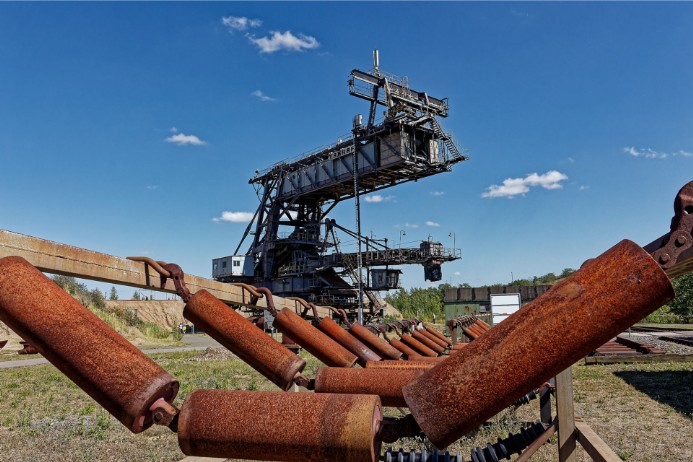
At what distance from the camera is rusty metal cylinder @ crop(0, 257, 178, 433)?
150 centimetres

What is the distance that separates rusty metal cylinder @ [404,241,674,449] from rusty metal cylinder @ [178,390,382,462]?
0.18 metres

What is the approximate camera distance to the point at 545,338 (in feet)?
4.56

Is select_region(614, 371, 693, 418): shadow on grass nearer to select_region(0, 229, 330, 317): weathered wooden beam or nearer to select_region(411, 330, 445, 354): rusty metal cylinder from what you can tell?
select_region(411, 330, 445, 354): rusty metal cylinder

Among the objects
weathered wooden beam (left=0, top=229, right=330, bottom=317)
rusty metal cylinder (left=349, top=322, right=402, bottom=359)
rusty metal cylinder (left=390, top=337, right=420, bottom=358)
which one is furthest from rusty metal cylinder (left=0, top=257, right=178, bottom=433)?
rusty metal cylinder (left=390, top=337, right=420, bottom=358)

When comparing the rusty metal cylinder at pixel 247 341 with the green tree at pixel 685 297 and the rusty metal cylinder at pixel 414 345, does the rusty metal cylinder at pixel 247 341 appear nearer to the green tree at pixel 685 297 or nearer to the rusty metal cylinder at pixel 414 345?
the rusty metal cylinder at pixel 414 345

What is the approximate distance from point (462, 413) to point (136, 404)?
933mm

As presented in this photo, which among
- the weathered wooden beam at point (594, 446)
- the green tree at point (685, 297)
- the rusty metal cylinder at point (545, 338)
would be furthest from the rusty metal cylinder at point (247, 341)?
the green tree at point (685, 297)

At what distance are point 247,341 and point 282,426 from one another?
83cm

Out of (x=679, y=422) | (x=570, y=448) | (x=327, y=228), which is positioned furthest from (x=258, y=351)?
(x=327, y=228)

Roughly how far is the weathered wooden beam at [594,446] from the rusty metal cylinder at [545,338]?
220 cm

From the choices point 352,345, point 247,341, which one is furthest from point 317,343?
point 247,341

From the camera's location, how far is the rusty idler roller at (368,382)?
2.12 meters

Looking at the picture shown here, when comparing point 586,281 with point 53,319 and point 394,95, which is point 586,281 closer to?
point 53,319

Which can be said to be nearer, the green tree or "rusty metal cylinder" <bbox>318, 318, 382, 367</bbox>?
"rusty metal cylinder" <bbox>318, 318, 382, 367</bbox>
